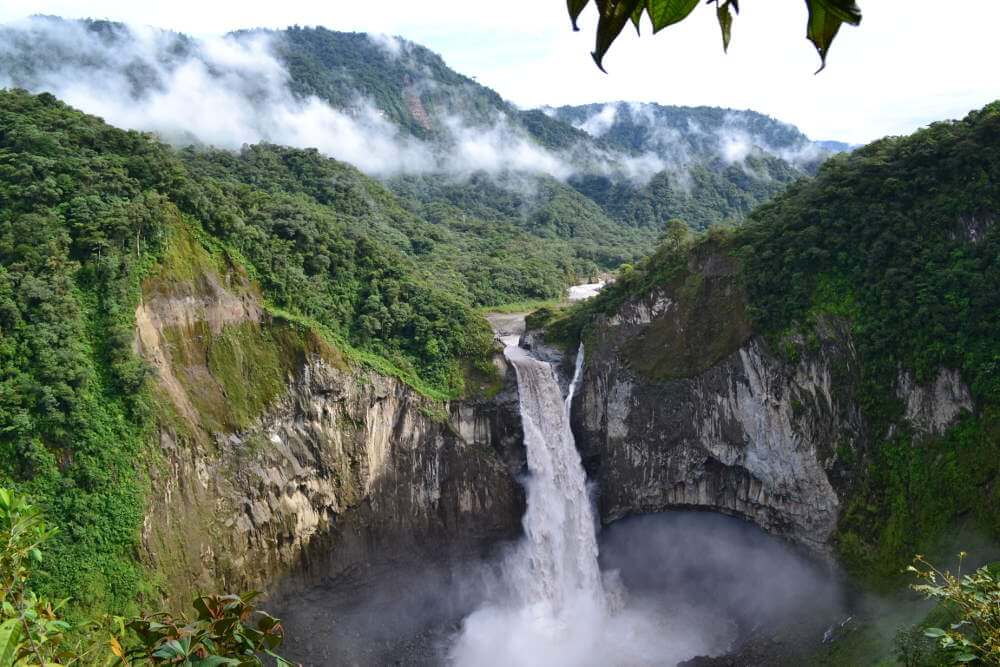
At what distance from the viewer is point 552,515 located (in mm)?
26062

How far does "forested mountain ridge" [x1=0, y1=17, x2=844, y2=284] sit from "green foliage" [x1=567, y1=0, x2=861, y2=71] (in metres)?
43.3

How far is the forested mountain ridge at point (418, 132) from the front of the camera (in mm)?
65188

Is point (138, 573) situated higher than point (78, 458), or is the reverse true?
point (78, 458)

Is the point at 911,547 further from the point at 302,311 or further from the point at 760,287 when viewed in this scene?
the point at 302,311

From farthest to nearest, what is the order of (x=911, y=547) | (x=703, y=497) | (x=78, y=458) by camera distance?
(x=703, y=497) < (x=911, y=547) < (x=78, y=458)

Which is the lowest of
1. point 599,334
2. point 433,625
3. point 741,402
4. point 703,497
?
point 433,625

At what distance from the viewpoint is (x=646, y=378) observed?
25219 millimetres

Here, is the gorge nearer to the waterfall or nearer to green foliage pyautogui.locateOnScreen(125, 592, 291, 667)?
the waterfall

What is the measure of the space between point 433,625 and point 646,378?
11.3m

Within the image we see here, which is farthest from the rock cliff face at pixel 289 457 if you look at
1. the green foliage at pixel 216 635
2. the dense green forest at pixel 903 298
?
the green foliage at pixel 216 635

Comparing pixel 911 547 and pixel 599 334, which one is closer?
pixel 911 547

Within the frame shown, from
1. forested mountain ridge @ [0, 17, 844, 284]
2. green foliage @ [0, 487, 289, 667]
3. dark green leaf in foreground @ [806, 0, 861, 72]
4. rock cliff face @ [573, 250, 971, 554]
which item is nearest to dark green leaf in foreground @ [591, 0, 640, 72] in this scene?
dark green leaf in foreground @ [806, 0, 861, 72]

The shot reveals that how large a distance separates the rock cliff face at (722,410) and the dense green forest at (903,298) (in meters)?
0.46

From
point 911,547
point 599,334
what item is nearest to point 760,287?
point 599,334
